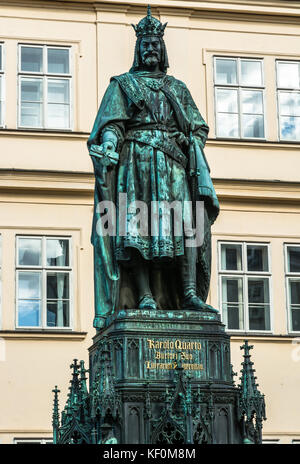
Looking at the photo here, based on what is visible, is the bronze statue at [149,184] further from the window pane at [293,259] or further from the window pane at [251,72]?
the window pane at [251,72]

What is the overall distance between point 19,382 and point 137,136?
10358mm

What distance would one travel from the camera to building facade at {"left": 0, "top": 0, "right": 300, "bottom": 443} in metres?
21.3

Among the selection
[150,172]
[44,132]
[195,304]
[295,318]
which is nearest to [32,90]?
[44,132]

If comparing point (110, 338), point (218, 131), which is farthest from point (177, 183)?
point (218, 131)

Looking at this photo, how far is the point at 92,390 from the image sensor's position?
10.3 metres

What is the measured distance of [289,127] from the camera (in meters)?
23.5

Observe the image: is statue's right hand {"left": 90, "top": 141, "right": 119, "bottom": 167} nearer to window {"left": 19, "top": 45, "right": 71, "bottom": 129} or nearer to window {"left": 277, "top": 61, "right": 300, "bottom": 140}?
window {"left": 19, "top": 45, "right": 71, "bottom": 129}

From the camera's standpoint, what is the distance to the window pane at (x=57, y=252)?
71.7ft

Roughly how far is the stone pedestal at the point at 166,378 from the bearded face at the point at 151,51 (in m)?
2.35

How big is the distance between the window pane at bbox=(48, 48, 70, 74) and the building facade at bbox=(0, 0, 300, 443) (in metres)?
0.02

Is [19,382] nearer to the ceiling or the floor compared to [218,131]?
nearer to the floor

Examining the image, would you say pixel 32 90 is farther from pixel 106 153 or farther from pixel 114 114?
pixel 106 153

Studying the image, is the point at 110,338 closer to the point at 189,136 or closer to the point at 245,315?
the point at 189,136

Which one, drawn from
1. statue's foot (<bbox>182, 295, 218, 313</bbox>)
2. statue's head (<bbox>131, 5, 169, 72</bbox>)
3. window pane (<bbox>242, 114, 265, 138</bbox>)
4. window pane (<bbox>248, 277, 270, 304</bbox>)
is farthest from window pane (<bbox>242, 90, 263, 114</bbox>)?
statue's foot (<bbox>182, 295, 218, 313</bbox>)
